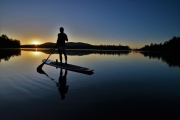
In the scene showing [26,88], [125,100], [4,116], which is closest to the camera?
[4,116]

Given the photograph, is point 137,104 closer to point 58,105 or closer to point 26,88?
point 58,105

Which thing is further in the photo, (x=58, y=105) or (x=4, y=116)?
(x=58, y=105)

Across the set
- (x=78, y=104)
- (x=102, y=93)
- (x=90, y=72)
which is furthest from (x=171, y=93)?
(x=90, y=72)

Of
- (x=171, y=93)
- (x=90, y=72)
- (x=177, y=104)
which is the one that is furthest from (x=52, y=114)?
(x=90, y=72)

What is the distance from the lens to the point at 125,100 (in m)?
5.03

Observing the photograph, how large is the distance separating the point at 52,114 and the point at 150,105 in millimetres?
2961

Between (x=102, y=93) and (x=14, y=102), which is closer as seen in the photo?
(x=14, y=102)

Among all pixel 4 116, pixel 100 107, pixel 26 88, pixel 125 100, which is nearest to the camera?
pixel 4 116

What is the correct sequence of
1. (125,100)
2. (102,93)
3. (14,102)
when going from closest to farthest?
(14,102) < (125,100) < (102,93)

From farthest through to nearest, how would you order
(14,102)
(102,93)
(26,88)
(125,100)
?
1. (26,88)
2. (102,93)
3. (125,100)
4. (14,102)

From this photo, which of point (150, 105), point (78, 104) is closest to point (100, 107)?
point (78, 104)

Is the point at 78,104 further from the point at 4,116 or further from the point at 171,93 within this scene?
the point at 171,93

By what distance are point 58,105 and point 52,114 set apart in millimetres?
571

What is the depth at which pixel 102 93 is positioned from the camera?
574 cm
